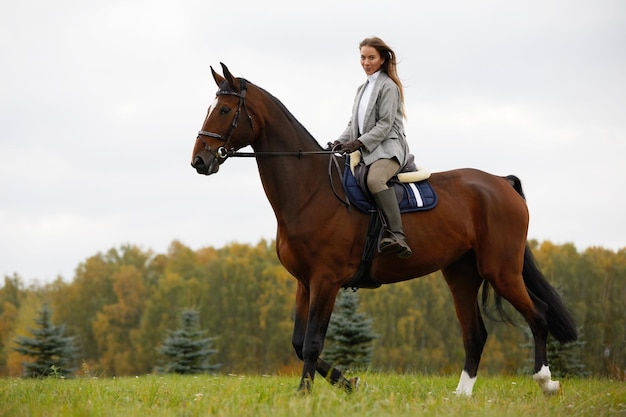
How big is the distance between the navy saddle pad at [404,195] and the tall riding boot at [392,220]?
0.58ft

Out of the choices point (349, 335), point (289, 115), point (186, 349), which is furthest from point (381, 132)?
point (186, 349)

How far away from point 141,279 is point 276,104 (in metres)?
62.5

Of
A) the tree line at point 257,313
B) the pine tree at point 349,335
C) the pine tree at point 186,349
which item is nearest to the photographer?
the pine tree at point 349,335

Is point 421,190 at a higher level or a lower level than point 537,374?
higher

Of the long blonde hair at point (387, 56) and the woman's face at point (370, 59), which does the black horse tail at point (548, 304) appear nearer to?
the long blonde hair at point (387, 56)

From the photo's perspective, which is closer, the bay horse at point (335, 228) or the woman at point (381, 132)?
the bay horse at point (335, 228)

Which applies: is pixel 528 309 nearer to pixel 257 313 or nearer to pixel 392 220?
pixel 392 220

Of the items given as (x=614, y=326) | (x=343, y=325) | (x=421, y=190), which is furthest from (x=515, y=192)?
(x=614, y=326)

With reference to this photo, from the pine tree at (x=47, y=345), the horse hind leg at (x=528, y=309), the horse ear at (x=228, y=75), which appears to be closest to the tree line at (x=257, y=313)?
the pine tree at (x=47, y=345)

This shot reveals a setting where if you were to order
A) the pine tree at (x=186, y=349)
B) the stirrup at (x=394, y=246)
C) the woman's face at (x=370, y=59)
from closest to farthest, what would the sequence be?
the stirrup at (x=394, y=246) → the woman's face at (x=370, y=59) → the pine tree at (x=186, y=349)

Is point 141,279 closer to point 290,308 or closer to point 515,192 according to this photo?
point 290,308

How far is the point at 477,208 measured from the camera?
336 inches

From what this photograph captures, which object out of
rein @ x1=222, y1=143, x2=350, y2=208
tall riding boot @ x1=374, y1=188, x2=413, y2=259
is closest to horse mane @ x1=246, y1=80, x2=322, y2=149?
rein @ x1=222, y1=143, x2=350, y2=208

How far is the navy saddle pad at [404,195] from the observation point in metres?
7.75
